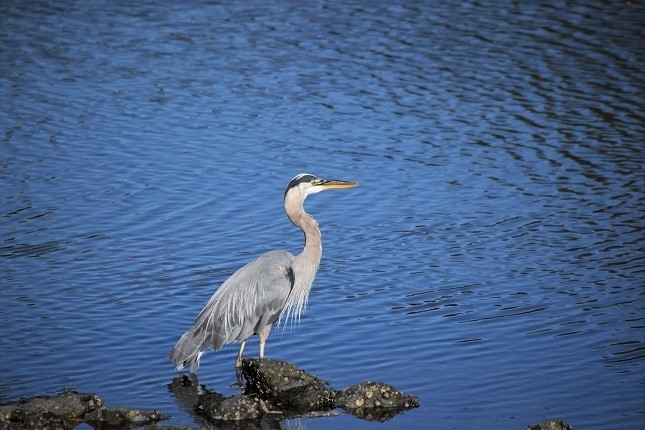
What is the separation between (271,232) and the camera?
13688mm

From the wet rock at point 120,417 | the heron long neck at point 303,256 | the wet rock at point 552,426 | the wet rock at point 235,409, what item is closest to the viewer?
the wet rock at point 552,426

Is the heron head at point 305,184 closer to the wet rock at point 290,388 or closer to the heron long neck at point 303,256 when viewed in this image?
the heron long neck at point 303,256

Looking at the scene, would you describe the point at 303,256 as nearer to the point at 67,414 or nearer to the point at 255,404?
the point at 255,404

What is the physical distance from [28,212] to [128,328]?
3682mm

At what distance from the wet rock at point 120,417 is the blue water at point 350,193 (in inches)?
17.2

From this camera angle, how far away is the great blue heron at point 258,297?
991 cm

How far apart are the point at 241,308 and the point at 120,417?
70.5 inches

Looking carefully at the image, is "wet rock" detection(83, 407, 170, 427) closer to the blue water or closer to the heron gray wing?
the blue water

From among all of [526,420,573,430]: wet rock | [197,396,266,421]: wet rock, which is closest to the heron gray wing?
[197,396,266,421]: wet rock

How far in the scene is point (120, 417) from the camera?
8695 millimetres

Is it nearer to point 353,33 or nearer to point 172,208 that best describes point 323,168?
point 172,208

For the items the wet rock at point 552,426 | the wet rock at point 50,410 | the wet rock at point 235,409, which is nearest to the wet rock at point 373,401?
the wet rock at point 235,409

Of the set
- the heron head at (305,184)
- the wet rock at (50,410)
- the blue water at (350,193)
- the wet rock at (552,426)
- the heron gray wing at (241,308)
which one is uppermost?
the heron head at (305,184)

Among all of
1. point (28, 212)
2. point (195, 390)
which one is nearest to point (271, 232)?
point (28, 212)
